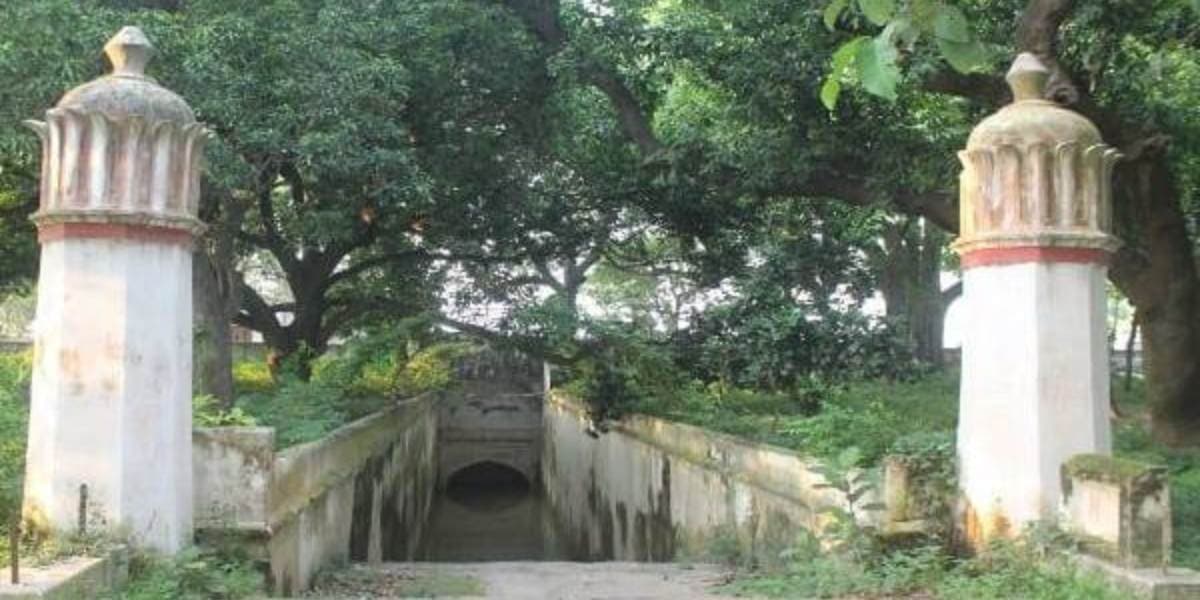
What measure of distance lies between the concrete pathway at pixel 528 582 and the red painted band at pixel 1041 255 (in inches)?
107

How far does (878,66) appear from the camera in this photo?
3531mm

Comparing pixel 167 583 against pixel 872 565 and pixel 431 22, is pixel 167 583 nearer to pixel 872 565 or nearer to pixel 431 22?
pixel 872 565

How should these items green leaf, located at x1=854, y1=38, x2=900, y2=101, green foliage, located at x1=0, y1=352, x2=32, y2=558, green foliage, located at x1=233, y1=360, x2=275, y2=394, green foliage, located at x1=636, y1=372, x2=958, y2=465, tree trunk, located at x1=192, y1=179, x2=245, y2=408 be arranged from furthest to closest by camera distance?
green foliage, located at x1=233, y1=360, x2=275, y2=394 < tree trunk, located at x1=192, y1=179, x2=245, y2=408 < green foliage, located at x1=636, y1=372, x2=958, y2=465 < green foliage, located at x1=0, y1=352, x2=32, y2=558 < green leaf, located at x1=854, y1=38, x2=900, y2=101

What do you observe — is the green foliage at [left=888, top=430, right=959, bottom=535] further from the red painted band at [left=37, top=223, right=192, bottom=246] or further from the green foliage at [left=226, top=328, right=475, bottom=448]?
the red painted band at [left=37, top=223, right=192, bottom=246]

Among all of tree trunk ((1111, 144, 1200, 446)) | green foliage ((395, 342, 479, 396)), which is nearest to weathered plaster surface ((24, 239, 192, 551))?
tree trunk ((1111, 144, 1200, 446))

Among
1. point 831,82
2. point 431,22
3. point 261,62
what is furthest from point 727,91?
point 831,82

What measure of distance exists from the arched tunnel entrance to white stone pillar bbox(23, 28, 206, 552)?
16.6m

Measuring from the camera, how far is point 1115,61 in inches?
469

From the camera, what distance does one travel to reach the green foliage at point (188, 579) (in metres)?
6.54

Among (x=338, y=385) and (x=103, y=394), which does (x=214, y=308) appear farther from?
(x=103, y=394)

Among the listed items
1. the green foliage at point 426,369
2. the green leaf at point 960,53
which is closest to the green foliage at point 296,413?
the green foliage at point 426,369

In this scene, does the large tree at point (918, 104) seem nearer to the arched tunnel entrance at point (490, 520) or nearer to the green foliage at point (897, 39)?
the green foliage at point (897, 39)

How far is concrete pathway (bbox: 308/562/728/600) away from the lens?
896cm

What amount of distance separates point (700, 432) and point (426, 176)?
165 inches
